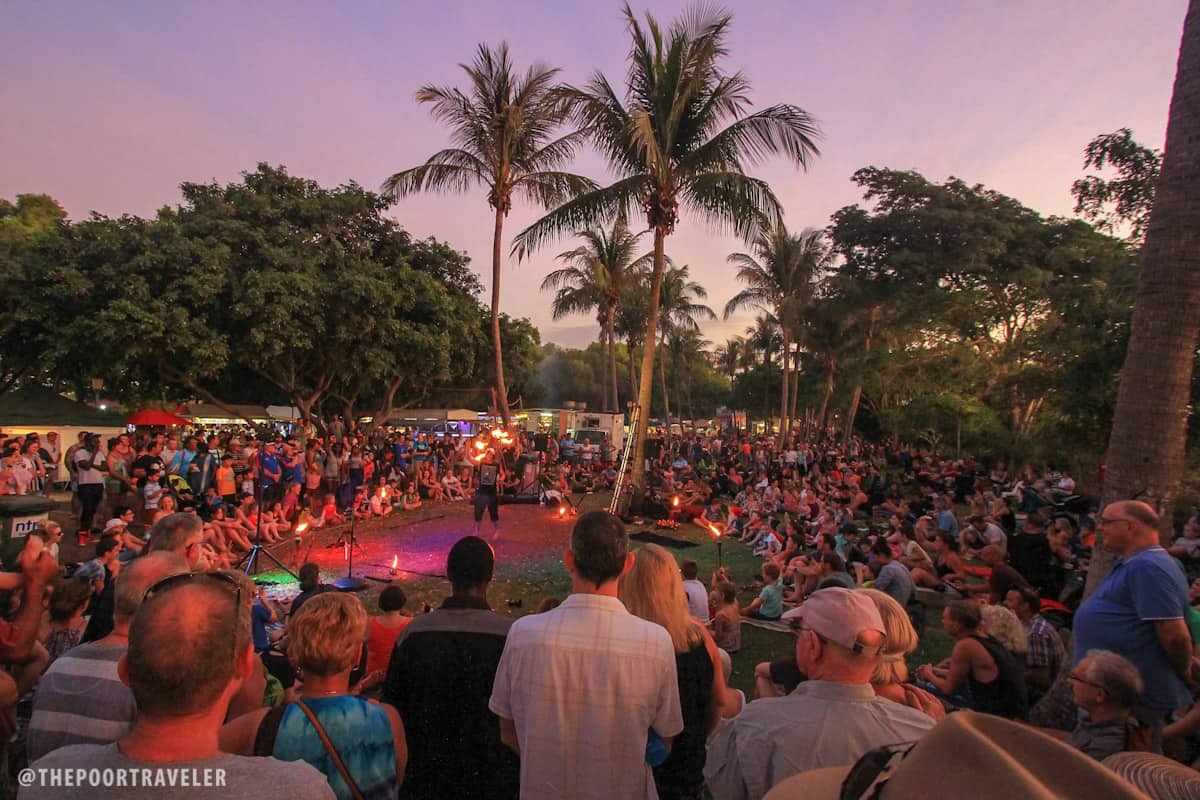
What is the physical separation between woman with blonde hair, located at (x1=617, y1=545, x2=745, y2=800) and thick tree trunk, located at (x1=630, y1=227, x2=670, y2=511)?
1201 cm

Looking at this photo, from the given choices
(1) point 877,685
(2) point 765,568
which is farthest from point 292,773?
(2) point 765,568

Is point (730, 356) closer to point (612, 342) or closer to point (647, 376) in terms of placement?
point (612, 342)

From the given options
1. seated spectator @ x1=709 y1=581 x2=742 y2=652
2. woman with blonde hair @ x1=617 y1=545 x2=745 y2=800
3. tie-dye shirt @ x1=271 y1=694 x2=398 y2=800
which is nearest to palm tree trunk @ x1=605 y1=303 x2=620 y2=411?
seated spectator @ x1=709 y1=581 x2=742 y2=652

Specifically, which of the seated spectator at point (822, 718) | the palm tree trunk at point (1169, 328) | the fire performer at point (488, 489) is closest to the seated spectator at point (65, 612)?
the seated spectator at point (822, 718)

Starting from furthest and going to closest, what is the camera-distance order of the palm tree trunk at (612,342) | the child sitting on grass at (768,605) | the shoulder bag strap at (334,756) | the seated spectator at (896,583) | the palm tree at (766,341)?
1. the palm tree at (766,341)
2. the palm tree trunk at (612,342)
3. the child sitting on grass at (768,605)
4. the seated spectator at (896,583)
5. the shoulder bag strap at (334,756)

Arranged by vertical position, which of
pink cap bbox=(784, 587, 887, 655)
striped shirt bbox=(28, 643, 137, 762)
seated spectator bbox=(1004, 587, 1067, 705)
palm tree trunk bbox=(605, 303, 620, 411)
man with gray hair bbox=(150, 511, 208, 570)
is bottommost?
seated spectator bbox=(1004, 587, 1067, 705)

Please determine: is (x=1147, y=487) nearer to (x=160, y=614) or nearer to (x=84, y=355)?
(x=160, y=614)

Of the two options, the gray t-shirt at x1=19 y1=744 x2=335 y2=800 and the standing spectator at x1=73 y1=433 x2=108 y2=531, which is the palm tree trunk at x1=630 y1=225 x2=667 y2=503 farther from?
the gray t-shirt at x1=19 y1=744 x2=335 y2=800

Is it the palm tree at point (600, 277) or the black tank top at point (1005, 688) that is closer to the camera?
the black tank top at point (1005, 688)

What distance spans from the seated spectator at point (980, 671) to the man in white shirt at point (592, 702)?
3497 millimetres

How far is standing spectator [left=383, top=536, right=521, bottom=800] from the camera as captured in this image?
2664 mm

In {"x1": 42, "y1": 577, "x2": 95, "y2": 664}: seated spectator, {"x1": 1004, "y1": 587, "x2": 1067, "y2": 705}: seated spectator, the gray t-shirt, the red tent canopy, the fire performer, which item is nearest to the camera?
the gray t-shirt

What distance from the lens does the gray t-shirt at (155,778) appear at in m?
1.27

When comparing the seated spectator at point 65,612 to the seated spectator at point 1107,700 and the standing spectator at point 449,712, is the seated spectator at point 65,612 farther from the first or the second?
the seated spectator at point 1107,700
